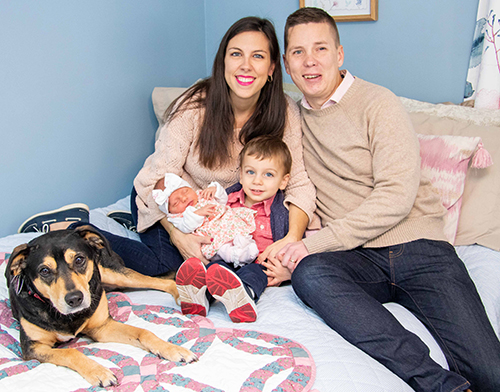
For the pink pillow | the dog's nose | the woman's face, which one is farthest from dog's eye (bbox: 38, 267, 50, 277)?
the pink pillow

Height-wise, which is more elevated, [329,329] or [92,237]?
[92,237]

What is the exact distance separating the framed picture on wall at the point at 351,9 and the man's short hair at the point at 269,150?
125 cm

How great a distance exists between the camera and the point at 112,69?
8.01 ft

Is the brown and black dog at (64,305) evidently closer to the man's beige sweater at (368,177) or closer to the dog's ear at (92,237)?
the dog's ear at (92,237)

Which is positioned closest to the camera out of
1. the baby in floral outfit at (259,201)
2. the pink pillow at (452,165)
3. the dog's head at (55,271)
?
the dog's head at (55,271)

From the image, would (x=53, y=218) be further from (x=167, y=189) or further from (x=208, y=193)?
(x=208, y=193)

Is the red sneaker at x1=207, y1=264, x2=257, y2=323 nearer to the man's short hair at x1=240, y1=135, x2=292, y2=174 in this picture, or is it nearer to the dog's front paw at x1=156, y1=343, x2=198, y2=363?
the dog's front paw at x1=156, y1=343, x2=198, y2=363

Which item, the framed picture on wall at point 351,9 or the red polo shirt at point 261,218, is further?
the framed picture on wall at point 351,9

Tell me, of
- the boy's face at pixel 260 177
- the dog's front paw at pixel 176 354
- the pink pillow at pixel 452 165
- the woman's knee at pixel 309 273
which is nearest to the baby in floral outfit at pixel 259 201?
the boy's face at pixel 260 177

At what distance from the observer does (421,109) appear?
2238 millimetres

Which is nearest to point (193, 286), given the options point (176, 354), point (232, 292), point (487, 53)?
point (232, 292)

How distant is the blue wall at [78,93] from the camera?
1.95 metres

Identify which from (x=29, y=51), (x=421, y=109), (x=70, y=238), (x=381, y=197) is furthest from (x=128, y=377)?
(x=421, y=109)

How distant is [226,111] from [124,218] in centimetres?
83
